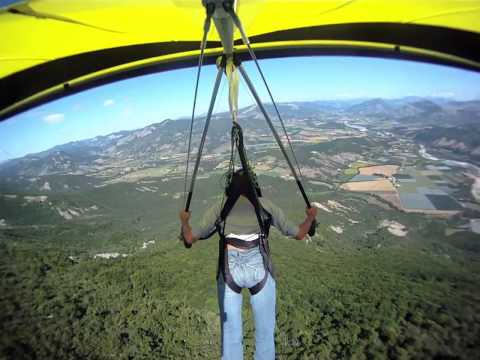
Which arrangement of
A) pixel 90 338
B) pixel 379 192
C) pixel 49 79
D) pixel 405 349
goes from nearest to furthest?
pixel 49 79 → pixel 405 349 → pixel 90 338 → pixel 379 192

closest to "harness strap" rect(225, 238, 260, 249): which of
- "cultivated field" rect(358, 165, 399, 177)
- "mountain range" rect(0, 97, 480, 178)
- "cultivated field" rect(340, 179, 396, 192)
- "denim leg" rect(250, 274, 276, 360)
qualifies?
"denim leg" rect(250, 274, 276, 360)

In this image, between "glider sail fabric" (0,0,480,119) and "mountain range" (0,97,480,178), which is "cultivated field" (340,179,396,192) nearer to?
"mountain range" (0,97,480,178)

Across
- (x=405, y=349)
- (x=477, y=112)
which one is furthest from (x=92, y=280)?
(x=477, y=112)

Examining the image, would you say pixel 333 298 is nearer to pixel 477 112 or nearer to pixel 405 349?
pixel 405 349

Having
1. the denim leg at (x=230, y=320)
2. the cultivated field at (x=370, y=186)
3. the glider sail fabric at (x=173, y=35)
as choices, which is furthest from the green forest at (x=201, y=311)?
the cultivated field at (x=370, y=186)

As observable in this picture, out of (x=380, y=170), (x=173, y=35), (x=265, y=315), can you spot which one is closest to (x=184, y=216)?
(x=265, y=315)

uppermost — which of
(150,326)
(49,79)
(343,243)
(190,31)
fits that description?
(190,31)

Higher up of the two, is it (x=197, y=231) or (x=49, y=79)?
(x=49, y=79)

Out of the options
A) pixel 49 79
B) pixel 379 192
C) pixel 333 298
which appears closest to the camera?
pixel 49 79
